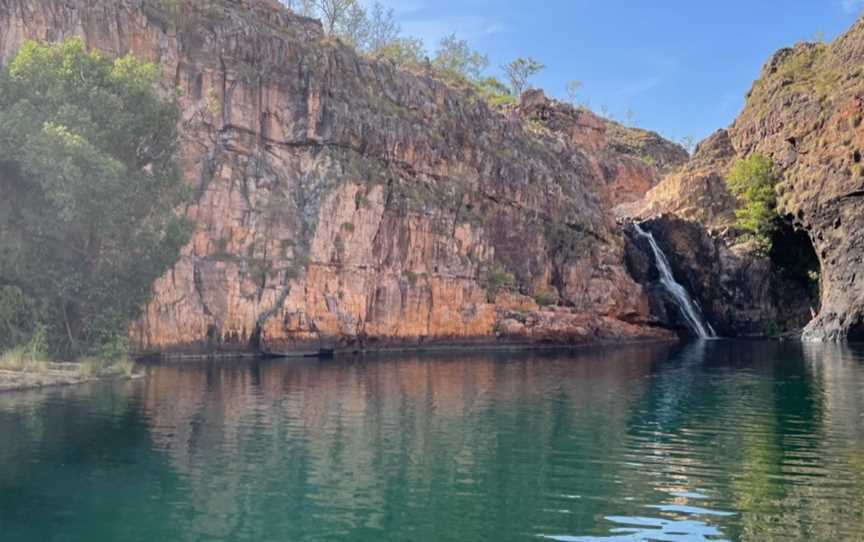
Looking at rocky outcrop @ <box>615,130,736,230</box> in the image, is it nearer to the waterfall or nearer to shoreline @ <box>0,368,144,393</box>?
the waterfall

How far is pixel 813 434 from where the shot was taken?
74.3ft

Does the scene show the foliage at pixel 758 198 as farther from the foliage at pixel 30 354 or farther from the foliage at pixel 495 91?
the foliage at pixel 30 354

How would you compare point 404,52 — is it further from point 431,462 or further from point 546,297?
point 431,462

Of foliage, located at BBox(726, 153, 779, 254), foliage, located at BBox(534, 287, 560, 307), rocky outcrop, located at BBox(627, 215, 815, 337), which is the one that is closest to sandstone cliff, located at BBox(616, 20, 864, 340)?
foliage, located at BBox(726, 153, 779, 254)

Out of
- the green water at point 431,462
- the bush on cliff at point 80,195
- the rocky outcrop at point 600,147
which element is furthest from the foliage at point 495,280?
the rocky outcrop at point 600,147


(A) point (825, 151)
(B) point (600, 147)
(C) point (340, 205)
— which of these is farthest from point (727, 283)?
(C) point (340, 205)

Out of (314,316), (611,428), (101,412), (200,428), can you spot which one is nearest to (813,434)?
(611,428)

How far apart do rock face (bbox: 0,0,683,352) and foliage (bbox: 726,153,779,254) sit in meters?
15.8

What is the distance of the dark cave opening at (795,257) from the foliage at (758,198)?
4.35ft

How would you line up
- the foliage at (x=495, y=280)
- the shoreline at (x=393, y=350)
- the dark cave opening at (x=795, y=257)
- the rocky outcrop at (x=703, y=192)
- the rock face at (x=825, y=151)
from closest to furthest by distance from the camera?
the shoreline at (x=393, y=350) → the foliage at (x=495, y=280) → the rock face at (x=825, y=151) → the dark cave opening at (x=795, y=257) → the rocky outcrop at (x=703, y=192)

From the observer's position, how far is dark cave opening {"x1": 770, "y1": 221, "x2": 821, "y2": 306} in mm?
88750

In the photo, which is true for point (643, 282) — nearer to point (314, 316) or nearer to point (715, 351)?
point (715, 351)

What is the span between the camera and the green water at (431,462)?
44.1ft

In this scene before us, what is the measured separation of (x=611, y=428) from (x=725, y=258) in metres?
71.0
